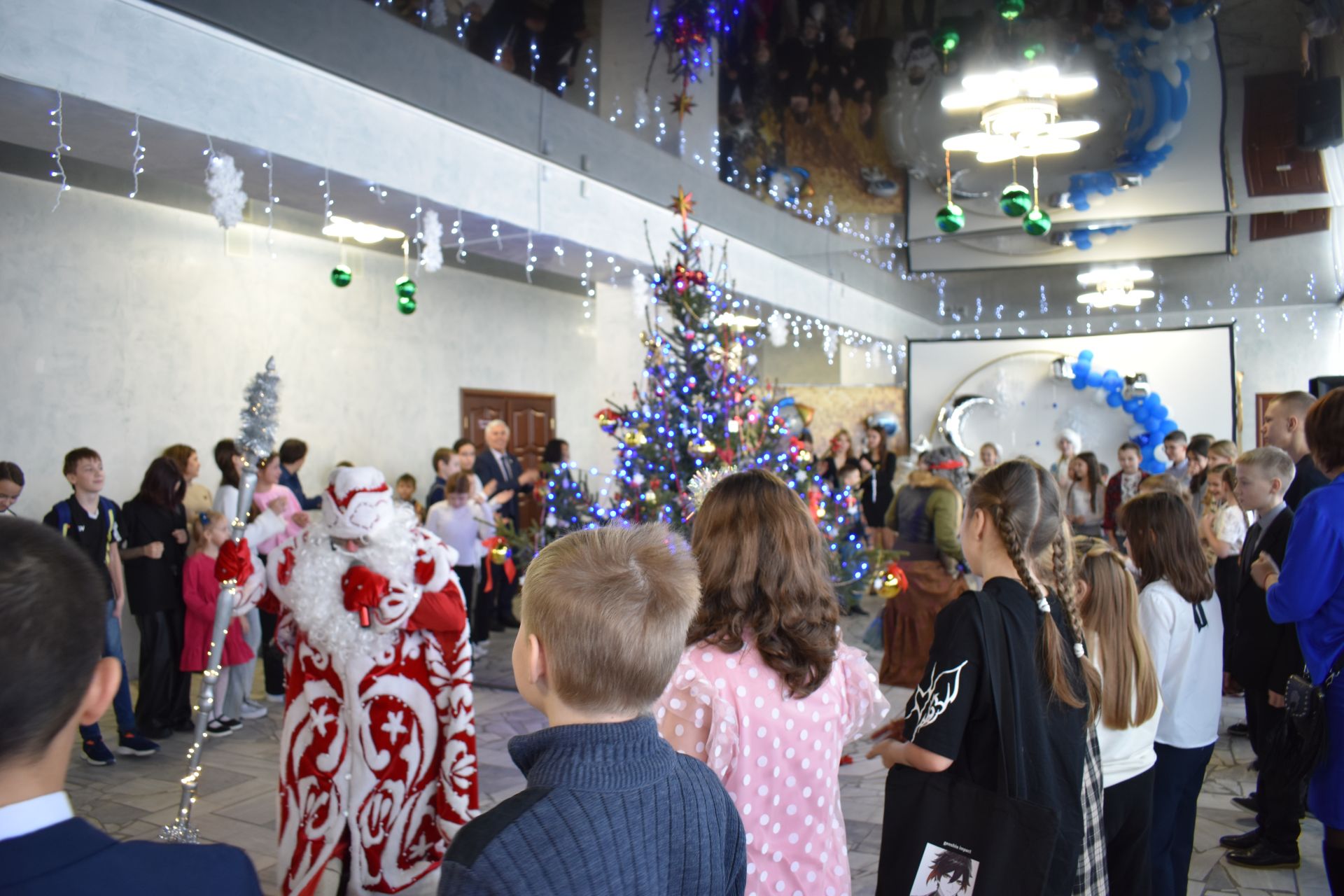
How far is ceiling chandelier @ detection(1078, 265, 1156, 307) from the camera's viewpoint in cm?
1152

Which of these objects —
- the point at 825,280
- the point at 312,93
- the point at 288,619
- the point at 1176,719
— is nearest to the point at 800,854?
the point at 1176,719

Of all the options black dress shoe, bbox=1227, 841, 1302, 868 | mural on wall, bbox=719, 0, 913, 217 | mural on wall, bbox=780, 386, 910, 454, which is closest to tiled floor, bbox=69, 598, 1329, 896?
black dress shoe, bbox=1227, 841, 1302, 868

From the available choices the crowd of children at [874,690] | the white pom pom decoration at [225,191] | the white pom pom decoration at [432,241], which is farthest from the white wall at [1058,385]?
the white pom pom decoration at [225,191]

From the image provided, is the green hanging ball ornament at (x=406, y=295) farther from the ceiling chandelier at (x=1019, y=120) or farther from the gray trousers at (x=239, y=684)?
the ceiling chandelier at (x=1019, y=120)

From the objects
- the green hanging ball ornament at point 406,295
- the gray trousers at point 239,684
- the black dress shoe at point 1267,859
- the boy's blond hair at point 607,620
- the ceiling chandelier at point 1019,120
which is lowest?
the black dress shoe at point 1267,859

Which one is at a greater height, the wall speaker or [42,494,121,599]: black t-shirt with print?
the wall speaker

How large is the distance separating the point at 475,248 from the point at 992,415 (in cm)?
697

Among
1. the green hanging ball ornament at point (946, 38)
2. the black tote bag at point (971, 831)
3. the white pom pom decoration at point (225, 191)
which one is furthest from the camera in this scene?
the green hanging ball ornament at point (946, 38)

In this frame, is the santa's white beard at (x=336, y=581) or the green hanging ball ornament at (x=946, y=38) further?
the green hanging ball ornament at (x=946, y=38)

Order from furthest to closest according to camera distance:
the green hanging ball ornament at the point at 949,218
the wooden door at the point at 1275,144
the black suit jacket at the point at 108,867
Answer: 1. the wooden door at the point at 1275,144
2. the green hanging ball ornament at the point at 949,218
3. the black suit jacket at the point at 108,867

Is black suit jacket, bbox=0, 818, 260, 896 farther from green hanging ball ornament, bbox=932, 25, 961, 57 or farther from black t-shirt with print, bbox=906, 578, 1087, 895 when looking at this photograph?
green hanging ball ornament, bbox=932, 25, 961, 57

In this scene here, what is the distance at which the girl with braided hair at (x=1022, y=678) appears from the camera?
2012mm

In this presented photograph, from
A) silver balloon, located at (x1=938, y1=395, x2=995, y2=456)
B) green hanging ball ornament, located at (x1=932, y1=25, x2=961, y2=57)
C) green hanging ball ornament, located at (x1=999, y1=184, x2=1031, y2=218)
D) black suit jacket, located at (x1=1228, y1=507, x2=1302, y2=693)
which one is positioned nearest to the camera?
black suit jacket, located at (x1=1228, y1=507, x2=1302, y2=693)

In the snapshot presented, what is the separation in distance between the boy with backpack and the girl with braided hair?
4.57m
